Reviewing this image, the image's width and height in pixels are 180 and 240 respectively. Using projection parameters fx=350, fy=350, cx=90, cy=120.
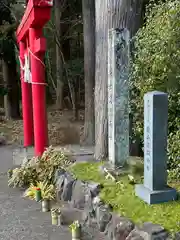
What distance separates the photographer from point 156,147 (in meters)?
3.52

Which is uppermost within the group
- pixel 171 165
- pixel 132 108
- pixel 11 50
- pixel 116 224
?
pixel 11 50

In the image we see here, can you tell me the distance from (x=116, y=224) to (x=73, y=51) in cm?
1253

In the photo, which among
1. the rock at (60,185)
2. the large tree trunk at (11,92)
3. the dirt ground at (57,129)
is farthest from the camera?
the large tree trunk at (11,92)

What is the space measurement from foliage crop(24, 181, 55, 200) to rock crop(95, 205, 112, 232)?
47.3 inches

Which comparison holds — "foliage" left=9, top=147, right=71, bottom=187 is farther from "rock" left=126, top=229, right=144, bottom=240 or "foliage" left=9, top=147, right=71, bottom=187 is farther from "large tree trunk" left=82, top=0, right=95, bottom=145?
"large tree trunk" left=82, top=0, right=95, bottom=145

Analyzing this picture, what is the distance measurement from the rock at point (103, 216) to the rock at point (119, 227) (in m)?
0.07

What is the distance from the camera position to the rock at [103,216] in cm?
368

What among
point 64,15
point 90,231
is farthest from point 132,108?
point 64,15

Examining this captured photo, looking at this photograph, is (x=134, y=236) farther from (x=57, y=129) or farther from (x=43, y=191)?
(x=57, y=129)

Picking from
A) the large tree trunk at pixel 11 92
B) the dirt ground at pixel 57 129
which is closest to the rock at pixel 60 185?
the dirt ground at pixel 57 129

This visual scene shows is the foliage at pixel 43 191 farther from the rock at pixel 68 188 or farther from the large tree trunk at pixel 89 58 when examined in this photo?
the large tree trunk at pixel 89 58

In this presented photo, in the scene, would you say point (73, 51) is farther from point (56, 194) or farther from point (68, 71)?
point (56, 194)

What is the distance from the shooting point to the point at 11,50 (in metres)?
12.1

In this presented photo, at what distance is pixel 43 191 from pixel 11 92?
882 cm
